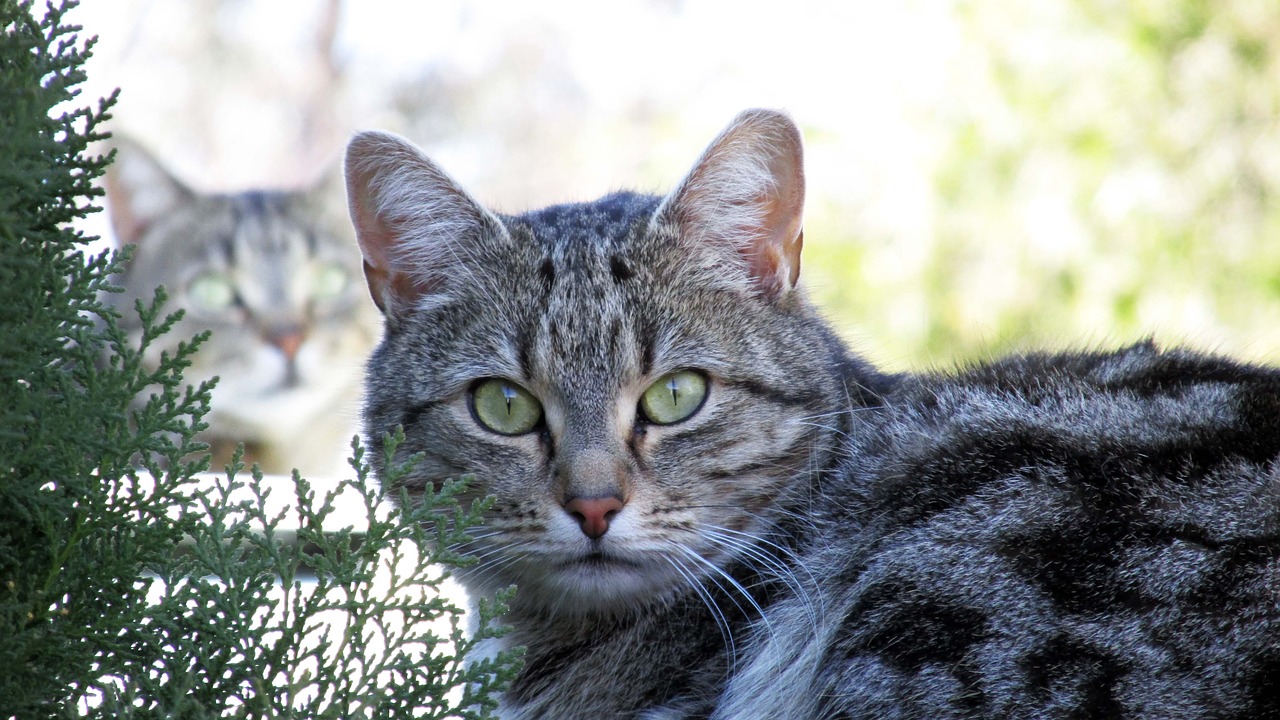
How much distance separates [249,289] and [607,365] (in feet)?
6.10

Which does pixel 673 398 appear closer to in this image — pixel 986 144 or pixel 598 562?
pixel 598 562

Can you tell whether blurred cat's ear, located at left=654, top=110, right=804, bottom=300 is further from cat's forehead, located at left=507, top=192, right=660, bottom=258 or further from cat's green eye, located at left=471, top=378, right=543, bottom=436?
cat's green eye, located at left=471, top=378, right=543, bottom=436

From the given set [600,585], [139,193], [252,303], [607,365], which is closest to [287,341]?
[252,303]

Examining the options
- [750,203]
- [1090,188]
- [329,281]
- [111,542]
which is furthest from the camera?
[1090,188]

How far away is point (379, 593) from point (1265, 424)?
1333 millimetres

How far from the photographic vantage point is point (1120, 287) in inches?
171

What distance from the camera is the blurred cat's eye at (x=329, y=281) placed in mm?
→ 3531

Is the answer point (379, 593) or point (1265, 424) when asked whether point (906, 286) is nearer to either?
point (1265, 424)

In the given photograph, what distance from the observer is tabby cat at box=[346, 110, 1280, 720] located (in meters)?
1.50

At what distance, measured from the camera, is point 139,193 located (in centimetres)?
339

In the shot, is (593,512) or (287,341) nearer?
(593,512)

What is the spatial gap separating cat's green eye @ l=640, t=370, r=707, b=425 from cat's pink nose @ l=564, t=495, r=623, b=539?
9.3 inches

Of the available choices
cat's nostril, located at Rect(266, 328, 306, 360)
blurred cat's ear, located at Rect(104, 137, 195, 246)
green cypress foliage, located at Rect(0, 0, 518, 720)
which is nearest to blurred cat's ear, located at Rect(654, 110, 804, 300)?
green cypress foliage, located at Rect(0, 0, 518, 720)

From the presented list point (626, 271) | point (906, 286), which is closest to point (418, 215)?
point (626, 271)
